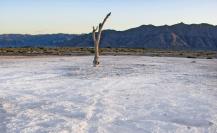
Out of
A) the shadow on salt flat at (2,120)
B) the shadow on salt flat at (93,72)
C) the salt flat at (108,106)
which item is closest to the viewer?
the shadow on salt flat at (2,120)

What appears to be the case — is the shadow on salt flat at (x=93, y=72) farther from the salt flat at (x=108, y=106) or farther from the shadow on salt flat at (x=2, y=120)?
the shadow on salt flat at (x=2, y=120)

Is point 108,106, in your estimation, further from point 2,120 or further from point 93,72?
point 93,72

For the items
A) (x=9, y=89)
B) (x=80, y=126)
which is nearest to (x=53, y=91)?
(x=9, y=89)

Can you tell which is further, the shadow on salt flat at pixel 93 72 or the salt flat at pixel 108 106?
the shadow on salt flat at pixel 93 72

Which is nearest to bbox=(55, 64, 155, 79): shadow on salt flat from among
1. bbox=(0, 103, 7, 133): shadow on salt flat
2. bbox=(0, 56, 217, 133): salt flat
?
bbox=(0, 56, 217, 133): salt flat

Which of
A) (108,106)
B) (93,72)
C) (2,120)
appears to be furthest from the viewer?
(93,72)

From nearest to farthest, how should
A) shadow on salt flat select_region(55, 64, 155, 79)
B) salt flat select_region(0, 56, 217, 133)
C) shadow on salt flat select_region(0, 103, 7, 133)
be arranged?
shadow on salt flat select_region(0, 103, 7, 133), salt flat select_region(0, 56, 217, 133), shadow on salt flat select_region(55, 64, 155, 79)

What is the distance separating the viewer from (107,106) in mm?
11219

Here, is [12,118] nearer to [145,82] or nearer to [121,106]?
[121,106]

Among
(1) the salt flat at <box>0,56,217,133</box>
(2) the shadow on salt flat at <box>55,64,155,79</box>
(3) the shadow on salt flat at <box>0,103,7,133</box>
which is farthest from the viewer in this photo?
(2) the shadow on salt flat at <box>55,64,155,79</box>

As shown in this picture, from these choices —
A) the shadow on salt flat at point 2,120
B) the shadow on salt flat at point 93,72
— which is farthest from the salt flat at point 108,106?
the shadow on salt flat at point 93,72

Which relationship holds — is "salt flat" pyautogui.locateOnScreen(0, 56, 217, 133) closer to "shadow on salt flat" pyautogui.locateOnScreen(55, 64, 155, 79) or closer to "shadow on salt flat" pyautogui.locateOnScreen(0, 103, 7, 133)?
"shadow on salt flat" pyautogui.locateOnScreen(0, 103, 7, 133)

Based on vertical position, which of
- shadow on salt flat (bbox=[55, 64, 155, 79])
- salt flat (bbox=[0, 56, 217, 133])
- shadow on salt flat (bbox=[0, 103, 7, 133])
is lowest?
shadow on salt flat (bbox=[55, 64, 155, 79])

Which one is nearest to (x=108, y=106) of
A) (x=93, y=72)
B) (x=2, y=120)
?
(x=2, y=120)
